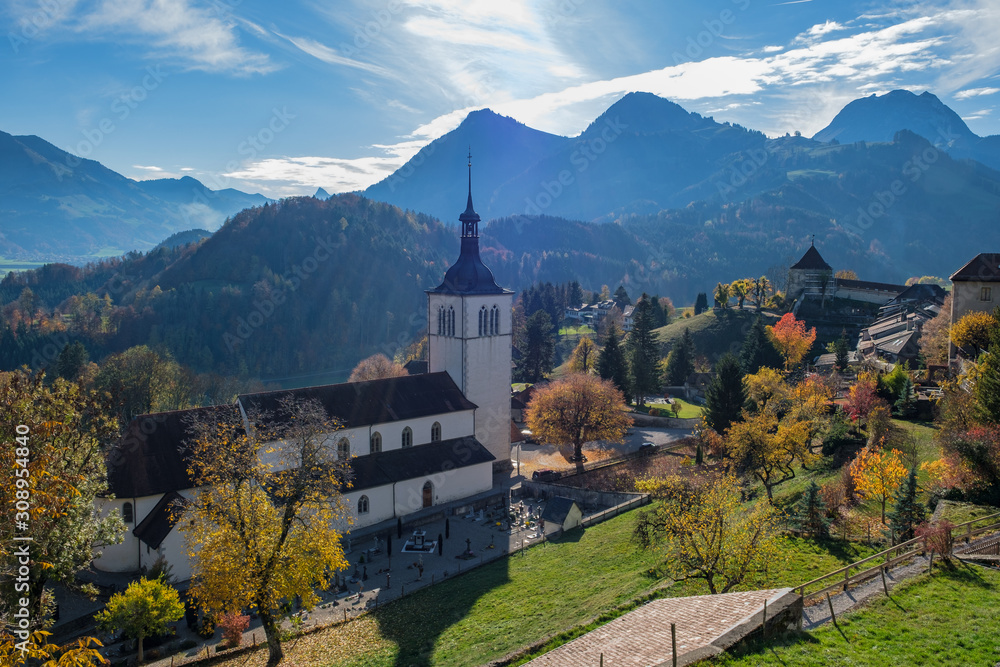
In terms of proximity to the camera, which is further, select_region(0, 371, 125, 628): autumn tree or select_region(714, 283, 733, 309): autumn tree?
select_region(714, 283, 733, 309): autumn tree

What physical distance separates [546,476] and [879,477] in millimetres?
22879

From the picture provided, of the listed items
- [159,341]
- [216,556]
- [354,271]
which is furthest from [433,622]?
[354,271]

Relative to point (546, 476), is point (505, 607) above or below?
above

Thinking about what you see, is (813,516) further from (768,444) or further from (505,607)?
(505,607)

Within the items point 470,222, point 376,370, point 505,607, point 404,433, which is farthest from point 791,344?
point 505,607

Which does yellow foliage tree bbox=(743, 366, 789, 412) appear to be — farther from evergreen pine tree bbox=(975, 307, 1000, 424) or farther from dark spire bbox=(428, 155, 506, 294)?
dark spire bbox=(428, 155, 506, 294)

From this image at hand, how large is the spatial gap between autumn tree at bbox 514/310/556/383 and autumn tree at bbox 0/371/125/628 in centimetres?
5694

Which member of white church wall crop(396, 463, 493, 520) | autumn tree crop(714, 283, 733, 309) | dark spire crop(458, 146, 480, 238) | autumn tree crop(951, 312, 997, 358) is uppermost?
dark spire crop(458, 146, 480, 238)

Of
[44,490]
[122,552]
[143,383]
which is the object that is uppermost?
[44,490]

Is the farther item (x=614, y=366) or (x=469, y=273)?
(x=614, y=366)

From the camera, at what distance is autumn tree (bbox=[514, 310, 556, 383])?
80.2m

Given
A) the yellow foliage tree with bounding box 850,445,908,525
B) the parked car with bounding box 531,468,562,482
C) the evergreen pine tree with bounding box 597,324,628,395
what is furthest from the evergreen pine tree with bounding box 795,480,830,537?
the evergreen pine tree with bounding box 597,324,628,395

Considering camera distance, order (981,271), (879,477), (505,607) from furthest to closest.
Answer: (981,271) → (879,477) → (505,607)

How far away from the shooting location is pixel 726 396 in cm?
4628
